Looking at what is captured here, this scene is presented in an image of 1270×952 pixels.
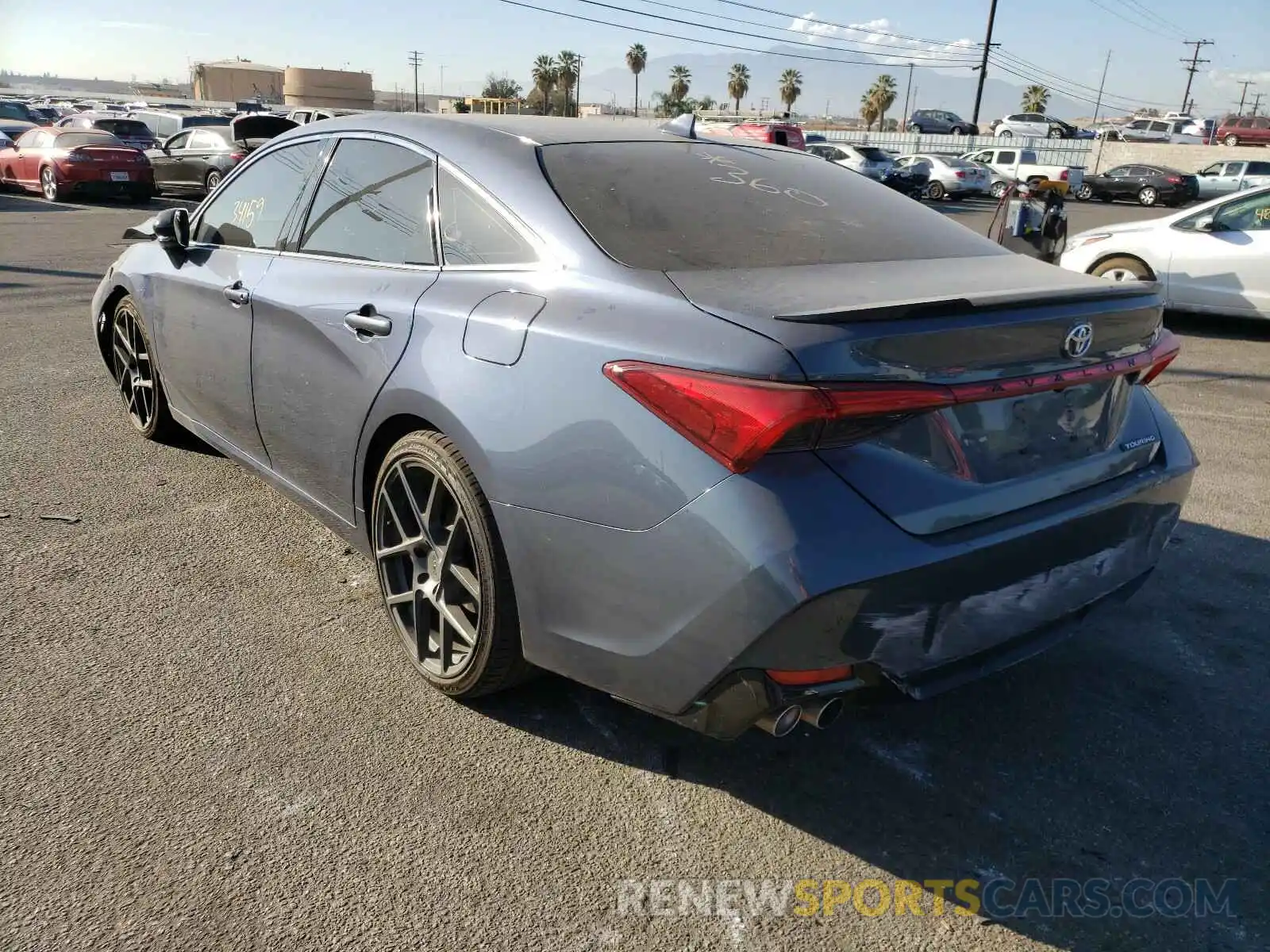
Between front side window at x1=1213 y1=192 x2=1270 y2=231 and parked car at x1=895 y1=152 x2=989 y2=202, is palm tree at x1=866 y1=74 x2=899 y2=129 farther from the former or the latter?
front side window at x1=1213 y1=192 x2=1270 y2=231

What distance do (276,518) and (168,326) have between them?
0.96 meters

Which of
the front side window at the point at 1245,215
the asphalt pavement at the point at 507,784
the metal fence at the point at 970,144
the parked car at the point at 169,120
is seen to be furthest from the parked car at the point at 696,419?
the metal fence at the point at 970,144

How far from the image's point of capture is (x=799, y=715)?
2148 mm

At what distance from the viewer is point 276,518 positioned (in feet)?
13.7

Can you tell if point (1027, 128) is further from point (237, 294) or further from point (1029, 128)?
point (237, 294)

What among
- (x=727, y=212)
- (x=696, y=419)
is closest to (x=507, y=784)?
(x=696, y=419)

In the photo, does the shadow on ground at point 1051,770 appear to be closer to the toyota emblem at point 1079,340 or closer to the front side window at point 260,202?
the toyota emblem at point 1079,340

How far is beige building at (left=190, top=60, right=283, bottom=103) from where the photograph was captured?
85.9 m

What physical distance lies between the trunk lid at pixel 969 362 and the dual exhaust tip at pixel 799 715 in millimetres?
419

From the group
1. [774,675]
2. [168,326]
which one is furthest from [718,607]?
[168,326]

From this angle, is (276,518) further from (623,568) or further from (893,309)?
(893,309)

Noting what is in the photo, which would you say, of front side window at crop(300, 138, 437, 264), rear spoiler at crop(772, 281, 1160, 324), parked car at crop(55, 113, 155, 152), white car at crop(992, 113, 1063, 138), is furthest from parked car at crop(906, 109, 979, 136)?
rear spoiler at crop(772, 281, 1160, 324)

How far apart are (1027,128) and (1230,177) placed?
25.9 m

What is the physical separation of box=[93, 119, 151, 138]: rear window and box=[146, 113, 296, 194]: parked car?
3628 mm
